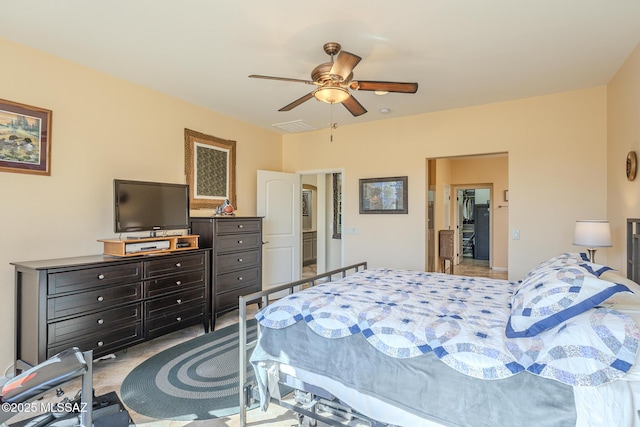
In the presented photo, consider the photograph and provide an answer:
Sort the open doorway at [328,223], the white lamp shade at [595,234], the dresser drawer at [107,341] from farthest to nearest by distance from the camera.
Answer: the open doorway at [328,223]
the white lamp shade at [595,234]
the dresser drawer at [107,341]

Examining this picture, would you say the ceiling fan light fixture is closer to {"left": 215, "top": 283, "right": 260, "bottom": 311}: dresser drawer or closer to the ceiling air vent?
the ceiling air vent

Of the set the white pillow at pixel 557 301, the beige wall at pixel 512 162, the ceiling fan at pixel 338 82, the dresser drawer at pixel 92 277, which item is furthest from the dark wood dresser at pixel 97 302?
the white pillow at pixel 557 301

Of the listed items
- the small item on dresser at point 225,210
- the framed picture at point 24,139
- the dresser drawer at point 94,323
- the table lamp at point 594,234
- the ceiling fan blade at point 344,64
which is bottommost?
the dresser drawer at point 94,323

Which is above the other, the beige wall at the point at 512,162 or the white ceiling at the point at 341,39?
the white ceiling at the point at 341,39

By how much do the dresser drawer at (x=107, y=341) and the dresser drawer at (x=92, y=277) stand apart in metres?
0.39

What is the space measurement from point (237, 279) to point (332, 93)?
8.45 feet

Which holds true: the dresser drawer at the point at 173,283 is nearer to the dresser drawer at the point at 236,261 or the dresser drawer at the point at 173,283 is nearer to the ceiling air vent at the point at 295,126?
the dresser drawer at the point at 236,261

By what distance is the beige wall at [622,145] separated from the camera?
2654 mm

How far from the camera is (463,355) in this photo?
1.49 meters

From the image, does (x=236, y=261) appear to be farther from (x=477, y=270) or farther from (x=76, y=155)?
(x=477, y=270)

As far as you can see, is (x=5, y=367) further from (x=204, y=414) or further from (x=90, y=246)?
(x=204, y=414)

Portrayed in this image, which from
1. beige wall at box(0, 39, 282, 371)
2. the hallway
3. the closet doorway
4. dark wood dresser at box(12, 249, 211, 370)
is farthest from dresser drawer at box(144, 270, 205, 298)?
the closet doorway

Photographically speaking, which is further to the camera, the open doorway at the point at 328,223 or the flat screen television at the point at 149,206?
the open doorway at the point at 328,223

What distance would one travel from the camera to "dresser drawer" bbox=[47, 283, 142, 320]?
2426 millimetres
